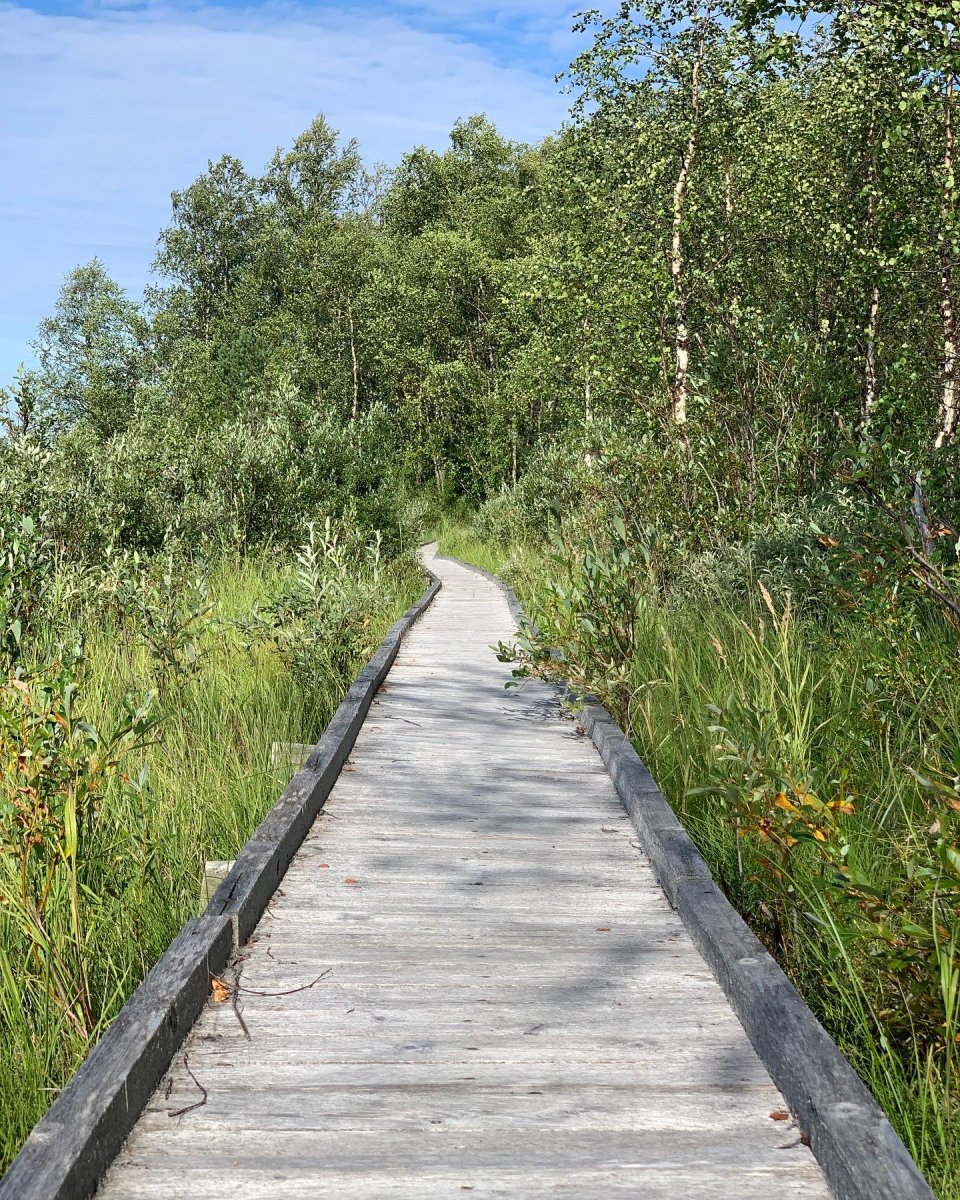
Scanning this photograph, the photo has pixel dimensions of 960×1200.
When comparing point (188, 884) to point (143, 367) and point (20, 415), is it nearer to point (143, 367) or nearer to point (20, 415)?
point (20, 415)

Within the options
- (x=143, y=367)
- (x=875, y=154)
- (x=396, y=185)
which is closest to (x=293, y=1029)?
(x=875, y=154)

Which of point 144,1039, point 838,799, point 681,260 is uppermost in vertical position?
point 681,260

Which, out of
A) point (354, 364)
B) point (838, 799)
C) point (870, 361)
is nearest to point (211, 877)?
point (838, 799)

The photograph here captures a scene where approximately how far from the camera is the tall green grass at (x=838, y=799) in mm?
3041

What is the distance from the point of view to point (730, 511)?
38.4ft

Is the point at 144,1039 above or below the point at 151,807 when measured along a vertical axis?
above

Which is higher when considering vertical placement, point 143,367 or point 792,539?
point 143,367

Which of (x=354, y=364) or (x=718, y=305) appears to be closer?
(x=718, y=305)

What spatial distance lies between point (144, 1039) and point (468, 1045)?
A: 34.3 inches

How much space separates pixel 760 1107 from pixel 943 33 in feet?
27.7

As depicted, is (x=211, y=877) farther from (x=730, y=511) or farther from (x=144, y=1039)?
(x=730, y=511)

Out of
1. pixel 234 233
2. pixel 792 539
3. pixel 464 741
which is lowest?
pixel 464 741

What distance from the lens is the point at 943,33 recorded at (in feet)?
27.5

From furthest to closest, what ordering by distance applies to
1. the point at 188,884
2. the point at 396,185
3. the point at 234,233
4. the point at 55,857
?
the point at 234,233 < the point at 396,185 < the point at 188,884 < the point at 55,857
